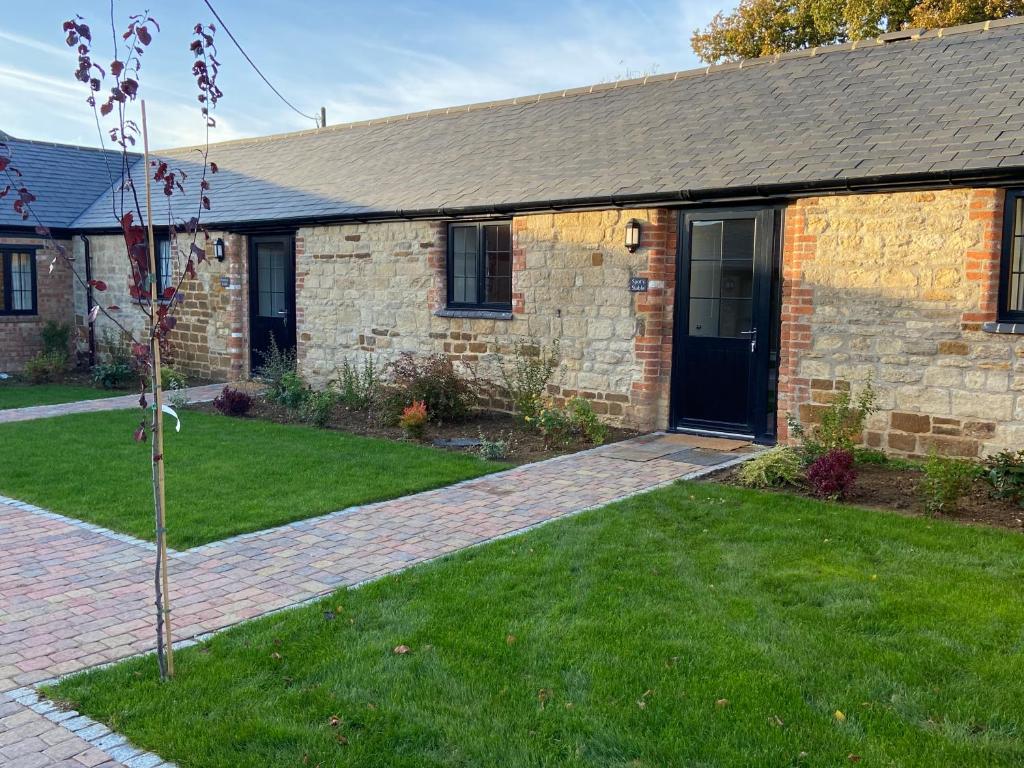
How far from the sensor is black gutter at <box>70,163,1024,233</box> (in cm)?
765

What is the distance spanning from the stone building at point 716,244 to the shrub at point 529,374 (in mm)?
187

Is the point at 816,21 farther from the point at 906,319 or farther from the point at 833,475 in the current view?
the point at 833,475

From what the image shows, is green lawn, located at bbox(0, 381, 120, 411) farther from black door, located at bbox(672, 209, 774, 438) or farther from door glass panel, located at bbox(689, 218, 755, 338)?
door glass panel, located at bbox(689, 218, 755, 338)

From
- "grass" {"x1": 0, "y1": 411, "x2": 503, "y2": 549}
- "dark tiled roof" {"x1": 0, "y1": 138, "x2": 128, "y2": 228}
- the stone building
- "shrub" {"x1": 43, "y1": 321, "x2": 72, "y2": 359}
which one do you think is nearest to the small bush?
"grass" {"x1": 0, "y1": 411, "x2": 503, "y2": 549}

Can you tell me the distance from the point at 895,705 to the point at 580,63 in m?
29.5

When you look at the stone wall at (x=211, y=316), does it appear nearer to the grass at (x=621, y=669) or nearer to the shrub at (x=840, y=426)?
the shrub at (x=840, y=426)

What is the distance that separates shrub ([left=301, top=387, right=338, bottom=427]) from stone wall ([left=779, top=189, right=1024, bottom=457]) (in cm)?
575

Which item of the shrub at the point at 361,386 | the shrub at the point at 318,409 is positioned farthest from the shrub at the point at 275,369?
the shrub at the point at 318,409

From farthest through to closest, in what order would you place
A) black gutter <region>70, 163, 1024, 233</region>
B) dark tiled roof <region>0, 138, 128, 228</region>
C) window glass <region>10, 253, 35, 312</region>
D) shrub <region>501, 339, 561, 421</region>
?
dark tiled roof <region>0, 138, 128, 228</region> < window glass <region>10, 253, 35, 312</region> < shrub <region>501, 339, 561, 421</region> < black gutter <region>70, 163, 1024, 233</region>

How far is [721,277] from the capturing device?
9.66 meters

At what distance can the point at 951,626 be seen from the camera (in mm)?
4441

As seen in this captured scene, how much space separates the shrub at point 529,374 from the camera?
1060 cm

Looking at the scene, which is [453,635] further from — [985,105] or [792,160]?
[985,105]

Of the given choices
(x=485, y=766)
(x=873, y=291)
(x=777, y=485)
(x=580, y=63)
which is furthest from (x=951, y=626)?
(x=580, y=63)
